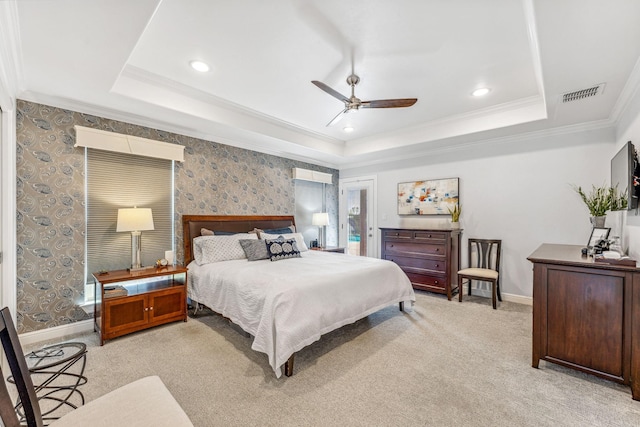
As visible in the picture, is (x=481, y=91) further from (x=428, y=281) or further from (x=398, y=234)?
(x=428, y=281)

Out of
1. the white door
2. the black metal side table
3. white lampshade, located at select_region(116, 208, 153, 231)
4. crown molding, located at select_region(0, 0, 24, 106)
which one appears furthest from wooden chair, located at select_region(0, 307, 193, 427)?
the white door

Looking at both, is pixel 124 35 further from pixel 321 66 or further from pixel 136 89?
pixel 321 66

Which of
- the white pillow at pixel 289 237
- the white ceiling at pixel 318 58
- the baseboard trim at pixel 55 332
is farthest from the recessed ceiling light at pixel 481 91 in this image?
the baseboard trim at pixel 55 332

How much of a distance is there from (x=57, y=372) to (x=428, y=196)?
17.0 ft

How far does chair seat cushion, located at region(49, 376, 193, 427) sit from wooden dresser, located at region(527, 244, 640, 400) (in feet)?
9.10

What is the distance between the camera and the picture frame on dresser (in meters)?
4.87

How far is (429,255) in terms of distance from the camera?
4582 millimetres

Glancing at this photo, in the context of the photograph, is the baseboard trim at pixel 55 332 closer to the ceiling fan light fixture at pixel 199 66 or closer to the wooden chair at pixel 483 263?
the ceiling fan light fixture at pixel 199 66

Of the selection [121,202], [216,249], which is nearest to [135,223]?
[121,202]

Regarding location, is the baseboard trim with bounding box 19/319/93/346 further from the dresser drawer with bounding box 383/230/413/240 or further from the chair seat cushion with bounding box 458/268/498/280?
the chair seat cushion with bounding box 458/268/498/280

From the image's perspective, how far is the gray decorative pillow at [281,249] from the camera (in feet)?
12.4

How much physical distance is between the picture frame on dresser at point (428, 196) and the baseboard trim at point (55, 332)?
5016 millimetres

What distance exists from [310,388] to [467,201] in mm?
3982

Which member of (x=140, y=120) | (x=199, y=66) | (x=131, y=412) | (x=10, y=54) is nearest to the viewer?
(x=131, y=412)
